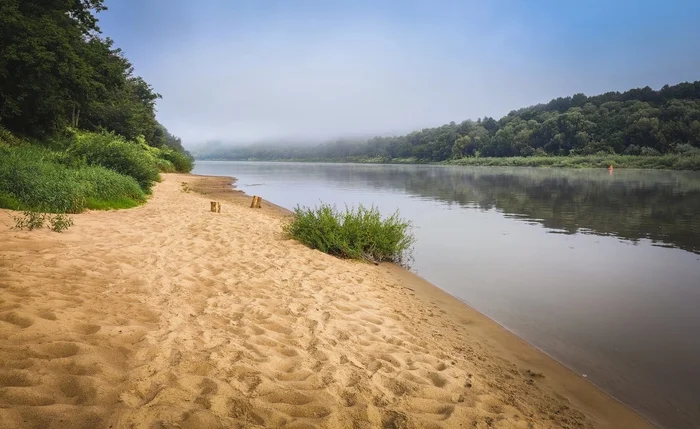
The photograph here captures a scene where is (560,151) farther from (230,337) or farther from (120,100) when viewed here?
(230,337)

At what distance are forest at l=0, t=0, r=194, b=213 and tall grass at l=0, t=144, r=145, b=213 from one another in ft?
0.06

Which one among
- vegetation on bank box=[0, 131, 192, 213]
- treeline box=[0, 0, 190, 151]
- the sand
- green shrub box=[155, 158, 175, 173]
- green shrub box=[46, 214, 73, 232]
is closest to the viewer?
the sand

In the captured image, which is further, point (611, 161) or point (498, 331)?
point (611, 161)

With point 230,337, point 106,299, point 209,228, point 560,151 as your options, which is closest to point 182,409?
point 230,337

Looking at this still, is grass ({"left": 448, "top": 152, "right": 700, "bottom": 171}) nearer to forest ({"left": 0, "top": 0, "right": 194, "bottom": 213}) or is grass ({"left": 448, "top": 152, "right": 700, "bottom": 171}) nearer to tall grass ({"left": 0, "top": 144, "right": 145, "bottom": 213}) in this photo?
forest ({"left": 0, "top": 0, "right": 194, "bottom": 213})

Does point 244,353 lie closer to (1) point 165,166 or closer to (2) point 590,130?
(1) point 165,166

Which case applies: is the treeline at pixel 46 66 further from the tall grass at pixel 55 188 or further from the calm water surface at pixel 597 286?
the calm water surface at pixel 597 286

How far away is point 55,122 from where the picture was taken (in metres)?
25.1

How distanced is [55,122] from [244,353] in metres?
27.7

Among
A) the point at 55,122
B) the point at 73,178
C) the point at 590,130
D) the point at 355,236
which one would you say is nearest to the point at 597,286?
the point at 355,236

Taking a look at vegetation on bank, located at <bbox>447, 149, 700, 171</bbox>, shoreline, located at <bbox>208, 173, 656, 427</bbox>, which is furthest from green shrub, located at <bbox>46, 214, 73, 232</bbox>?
vegetation on bank, located at <bbox>447, 149, 700, 171</bbox>

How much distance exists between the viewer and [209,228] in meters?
11.1

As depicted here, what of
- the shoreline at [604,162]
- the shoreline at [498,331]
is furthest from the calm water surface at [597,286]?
the shoreline at [604,162]

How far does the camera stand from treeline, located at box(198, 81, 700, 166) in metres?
75.8
